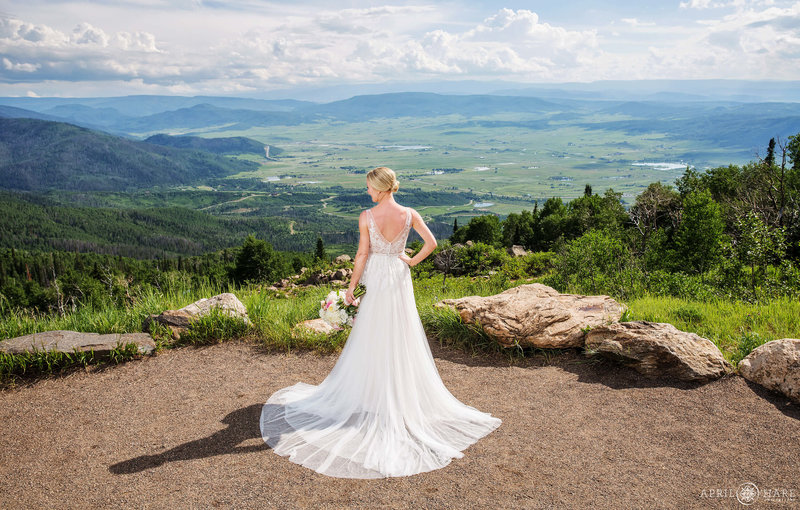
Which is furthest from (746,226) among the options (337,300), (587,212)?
(587,212)

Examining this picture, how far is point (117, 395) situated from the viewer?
6883mm

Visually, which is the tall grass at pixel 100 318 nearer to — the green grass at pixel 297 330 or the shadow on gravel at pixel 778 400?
the green grass at pixel 297 330

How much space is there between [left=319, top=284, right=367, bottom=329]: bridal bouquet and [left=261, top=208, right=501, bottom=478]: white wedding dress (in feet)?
0.48

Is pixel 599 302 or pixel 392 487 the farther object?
pixel 599 302

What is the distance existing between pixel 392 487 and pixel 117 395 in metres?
4.54

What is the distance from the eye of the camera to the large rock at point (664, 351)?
6707 mm

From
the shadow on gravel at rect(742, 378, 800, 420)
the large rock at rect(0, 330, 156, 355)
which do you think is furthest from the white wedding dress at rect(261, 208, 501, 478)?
the shadow on gravel at rect(742, 378, 800, 420)

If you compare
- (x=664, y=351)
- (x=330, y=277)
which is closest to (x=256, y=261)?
(x=330, y=277)

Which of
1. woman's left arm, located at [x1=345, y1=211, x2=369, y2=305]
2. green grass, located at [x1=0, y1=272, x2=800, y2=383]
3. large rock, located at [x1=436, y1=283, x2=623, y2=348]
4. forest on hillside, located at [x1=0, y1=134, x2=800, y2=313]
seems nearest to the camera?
woman's left arm, located at [x1=345, y1=211, x2=369, y2=305]

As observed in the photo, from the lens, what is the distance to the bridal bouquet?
20.8 ft

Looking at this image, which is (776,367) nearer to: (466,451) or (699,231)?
(466,451)

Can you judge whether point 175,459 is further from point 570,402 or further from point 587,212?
point 587,212

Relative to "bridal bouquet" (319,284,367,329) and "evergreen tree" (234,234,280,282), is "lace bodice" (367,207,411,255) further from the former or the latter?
"evergreen tree" (234,234,280,282)

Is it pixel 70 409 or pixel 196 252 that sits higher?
pixel 70 409
